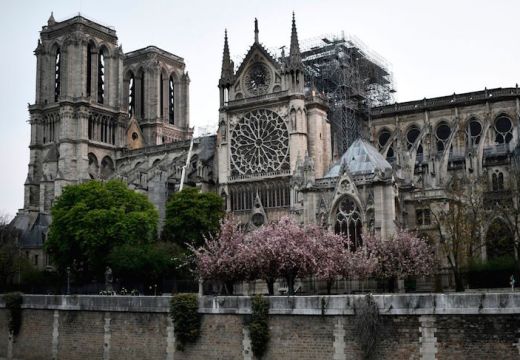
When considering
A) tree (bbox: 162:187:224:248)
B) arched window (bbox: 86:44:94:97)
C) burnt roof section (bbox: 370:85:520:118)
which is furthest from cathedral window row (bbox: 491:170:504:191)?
arched window (bbox: 86:44:94:97)

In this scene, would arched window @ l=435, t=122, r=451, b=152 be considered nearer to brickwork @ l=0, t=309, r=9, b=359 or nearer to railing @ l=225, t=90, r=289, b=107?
railing @ l=225, t=90, r=289, b=107

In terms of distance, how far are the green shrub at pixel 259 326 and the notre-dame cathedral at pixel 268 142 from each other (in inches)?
721

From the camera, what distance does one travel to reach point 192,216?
55031 millimetres

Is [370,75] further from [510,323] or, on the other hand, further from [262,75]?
[510,323]

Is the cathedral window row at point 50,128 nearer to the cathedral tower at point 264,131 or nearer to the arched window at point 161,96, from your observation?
the arched window at point 161,96

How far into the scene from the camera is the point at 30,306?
1385 inches

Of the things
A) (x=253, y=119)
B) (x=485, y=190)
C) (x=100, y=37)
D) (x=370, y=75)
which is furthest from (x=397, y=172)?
(x=100, y=37)

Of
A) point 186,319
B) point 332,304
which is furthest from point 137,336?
point 332,304

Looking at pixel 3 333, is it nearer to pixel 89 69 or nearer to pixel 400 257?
pixel 400 257

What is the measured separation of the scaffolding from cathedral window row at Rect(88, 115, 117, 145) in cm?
2479

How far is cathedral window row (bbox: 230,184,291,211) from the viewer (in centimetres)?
5800

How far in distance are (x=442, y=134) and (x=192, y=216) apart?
22.3 m

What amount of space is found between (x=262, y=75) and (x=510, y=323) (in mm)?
42607

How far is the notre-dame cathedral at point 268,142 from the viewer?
46.6m
